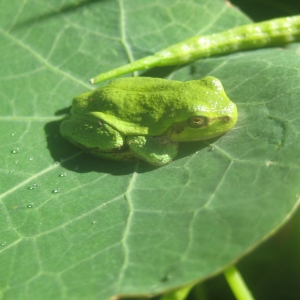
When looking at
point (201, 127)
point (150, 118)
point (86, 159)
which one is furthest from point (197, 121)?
point (86, 159)

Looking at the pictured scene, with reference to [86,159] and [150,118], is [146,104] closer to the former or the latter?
[150,118]

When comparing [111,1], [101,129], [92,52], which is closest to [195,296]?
[101,129]

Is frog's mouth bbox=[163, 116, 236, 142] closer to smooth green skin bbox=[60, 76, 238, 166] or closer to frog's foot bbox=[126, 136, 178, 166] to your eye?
smooth green skin bbox=[60, 76, 238, 166]

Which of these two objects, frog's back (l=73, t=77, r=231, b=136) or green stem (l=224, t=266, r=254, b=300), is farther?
frog's back (l=73, t=77, r=231, b=136)

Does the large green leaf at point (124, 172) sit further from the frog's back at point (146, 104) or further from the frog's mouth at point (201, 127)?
the frog's back at point (146, 104)

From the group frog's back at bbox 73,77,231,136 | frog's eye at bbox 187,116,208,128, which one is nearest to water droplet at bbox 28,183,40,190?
frog's back at bbox 73,77,231,136

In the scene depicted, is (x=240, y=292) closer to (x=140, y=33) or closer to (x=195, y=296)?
(x=195, y=296)

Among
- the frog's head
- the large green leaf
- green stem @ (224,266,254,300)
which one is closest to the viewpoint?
the large green leaf
